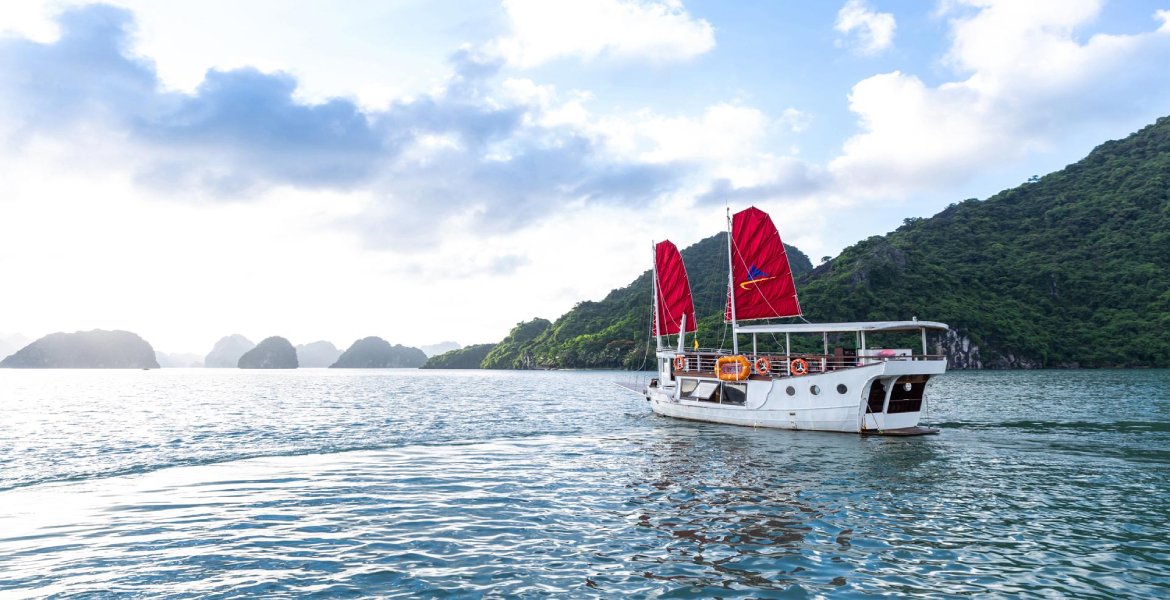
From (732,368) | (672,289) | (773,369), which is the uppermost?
(672,289)

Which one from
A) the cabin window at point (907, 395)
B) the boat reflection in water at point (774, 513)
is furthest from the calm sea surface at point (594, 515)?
the cabin window at point (907, 395)

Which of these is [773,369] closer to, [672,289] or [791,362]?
[791,362]

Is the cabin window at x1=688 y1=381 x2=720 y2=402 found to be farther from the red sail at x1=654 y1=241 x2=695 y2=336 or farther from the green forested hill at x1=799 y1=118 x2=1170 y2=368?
the green forested hill at x1=799 y1=118 x2=1170 y2=368

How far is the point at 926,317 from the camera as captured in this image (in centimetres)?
12544

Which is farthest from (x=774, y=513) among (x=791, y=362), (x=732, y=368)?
(x=732, y=368)

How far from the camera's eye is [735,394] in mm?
34938

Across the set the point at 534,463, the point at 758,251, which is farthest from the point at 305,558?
the point at 758,251

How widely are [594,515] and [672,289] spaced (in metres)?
33.2

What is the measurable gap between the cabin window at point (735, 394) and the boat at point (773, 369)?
0.06 m

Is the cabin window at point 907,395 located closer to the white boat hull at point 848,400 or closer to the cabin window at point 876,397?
the white boat hull at point 848,400

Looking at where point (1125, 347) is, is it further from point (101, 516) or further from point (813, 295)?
point (101, 516)

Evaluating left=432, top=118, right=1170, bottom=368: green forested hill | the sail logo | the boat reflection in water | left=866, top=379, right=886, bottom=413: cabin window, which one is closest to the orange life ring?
left=866, top=379, right=886, bottom=413: cabin window

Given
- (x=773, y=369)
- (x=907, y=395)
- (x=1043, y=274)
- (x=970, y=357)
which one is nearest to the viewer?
(x=907, y=395)

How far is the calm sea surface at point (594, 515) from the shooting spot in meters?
9.41
